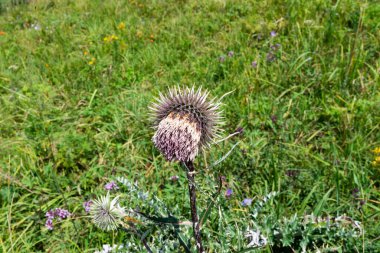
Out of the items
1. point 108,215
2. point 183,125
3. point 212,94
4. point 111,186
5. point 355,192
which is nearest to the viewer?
point 183,125

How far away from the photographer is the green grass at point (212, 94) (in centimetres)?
240

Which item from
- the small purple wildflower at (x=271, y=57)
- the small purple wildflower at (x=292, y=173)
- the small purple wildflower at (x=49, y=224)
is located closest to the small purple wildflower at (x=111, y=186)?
the small purple wildflower at (x=49, y=224)

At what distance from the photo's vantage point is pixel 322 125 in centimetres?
287

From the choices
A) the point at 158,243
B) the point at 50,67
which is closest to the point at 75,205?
the point at 158,243

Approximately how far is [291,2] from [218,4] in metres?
1.02

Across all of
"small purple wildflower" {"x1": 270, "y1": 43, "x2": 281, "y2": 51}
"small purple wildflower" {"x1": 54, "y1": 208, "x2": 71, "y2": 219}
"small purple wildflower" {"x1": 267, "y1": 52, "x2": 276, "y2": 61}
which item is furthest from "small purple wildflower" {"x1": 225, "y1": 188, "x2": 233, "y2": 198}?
"small purple wildflower" {"x1": 270, "y1": 43, "x2": 281, "y2": 51}

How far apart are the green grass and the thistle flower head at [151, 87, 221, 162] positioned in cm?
19

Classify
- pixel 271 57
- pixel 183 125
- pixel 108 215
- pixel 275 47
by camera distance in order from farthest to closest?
pixel 275 47, pixel 271 57, pixel 108 215, pixel 183 125

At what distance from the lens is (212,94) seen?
3443mm

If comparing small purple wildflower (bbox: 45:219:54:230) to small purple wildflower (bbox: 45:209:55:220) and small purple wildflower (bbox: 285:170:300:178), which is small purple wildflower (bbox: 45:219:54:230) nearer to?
small purple wildflower (bbox: 45:209:55:220)

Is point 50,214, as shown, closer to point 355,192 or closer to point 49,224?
point 49,224

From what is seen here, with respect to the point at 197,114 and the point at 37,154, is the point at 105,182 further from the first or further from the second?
the point at 197,114

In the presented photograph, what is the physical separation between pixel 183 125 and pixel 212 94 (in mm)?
1975

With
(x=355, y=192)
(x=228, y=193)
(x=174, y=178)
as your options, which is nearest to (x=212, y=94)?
(x=174, y=178)
